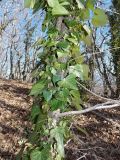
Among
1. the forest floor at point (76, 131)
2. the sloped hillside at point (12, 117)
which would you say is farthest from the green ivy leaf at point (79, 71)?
the forest floor at point (76, 131)

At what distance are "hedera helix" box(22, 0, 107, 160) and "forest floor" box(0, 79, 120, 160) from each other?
5.41 metres

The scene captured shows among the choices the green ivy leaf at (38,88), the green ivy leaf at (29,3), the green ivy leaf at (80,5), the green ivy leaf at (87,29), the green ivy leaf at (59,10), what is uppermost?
the green ivy leaf at (29,3)

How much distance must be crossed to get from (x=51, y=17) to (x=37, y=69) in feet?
1.20

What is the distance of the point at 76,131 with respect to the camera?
998 cm

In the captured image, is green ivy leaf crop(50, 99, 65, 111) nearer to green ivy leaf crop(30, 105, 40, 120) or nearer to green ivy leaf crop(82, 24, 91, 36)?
green ivy leaf crop(30, 105, 40, 120)

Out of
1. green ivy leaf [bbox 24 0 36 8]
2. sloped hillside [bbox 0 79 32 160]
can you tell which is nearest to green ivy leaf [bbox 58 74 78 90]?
green ivy leaf [bbox 24 0 36 8]

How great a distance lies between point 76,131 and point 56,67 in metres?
7.29

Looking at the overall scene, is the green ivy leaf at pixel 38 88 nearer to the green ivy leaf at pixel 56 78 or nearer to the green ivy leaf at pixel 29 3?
the green ivy leaf at pixel 56 78

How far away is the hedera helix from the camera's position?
9.11 ft

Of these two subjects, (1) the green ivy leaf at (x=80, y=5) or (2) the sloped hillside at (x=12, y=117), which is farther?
(2) the sloped hillside at (x=12, y=117)

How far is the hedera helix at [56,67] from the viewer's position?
2777 mm

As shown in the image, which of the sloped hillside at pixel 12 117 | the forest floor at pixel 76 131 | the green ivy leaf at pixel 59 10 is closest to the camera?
the green ivy leaf at pixel 59 10

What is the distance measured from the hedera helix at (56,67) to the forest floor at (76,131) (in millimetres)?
5414

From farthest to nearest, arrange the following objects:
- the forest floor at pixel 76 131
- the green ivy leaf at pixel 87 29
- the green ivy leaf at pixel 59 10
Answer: the forest floor at pixel 76 131 < the green ivy leaf at pixel 87 29 < the green ivy leaf at pixel 59 10
